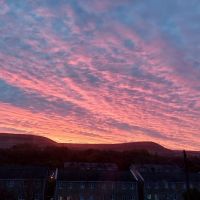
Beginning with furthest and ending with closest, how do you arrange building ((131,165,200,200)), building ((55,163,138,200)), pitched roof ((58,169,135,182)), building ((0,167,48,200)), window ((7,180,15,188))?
→ 1. building ((131,165,200,200))
2. pitched roof ((58,169,135,182))
3. window ((7,180,15,188))
4. building ((0,167,48,200))
5. building ((55,163,138,200))

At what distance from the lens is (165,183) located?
276ft

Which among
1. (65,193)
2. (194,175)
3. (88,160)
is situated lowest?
(65,193)

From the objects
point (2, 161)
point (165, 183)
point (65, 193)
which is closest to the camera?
point (65, 193)

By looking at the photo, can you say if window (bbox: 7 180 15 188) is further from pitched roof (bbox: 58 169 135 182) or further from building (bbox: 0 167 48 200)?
pitched roof (bbox: 58 169 135 182)

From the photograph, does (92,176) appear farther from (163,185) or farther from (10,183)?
(10,183)

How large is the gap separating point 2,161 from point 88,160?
100 ft

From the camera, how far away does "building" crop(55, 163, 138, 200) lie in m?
79.1

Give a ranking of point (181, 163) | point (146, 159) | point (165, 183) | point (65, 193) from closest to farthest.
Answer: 1. point (65, 193)
2. point (165, 183)
3. point (146, 159)
4. point (181, 163)

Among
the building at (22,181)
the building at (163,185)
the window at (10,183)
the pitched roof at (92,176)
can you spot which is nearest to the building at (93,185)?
the pitched roof at (92,176)

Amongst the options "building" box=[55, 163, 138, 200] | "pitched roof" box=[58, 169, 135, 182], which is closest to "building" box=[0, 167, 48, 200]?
"building" box=[55, 163, 138, 200]

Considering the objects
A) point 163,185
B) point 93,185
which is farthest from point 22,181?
point 163,185

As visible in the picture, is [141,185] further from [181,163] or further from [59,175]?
[181,163]

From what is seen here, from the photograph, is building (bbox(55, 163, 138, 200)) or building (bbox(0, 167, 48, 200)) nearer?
building (bbox(55, 163, 138, 200))

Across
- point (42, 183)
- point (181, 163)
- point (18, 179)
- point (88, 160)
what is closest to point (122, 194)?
point (42, 183)
